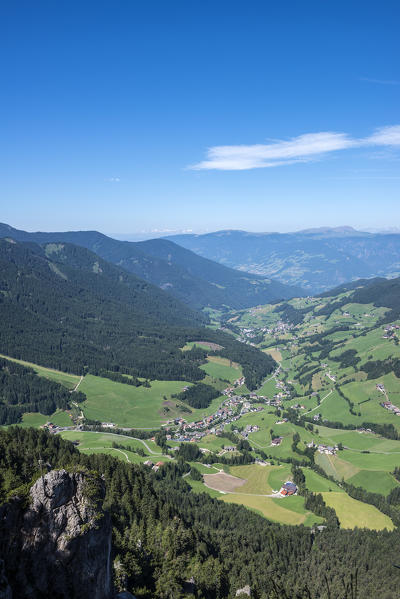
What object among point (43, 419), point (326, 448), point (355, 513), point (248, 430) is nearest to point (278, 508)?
point (355, 513)

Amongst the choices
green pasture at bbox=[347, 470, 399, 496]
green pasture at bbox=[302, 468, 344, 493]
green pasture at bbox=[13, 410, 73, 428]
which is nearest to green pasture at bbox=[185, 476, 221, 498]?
green pasture at bbox=[302, 468, 344, 493]

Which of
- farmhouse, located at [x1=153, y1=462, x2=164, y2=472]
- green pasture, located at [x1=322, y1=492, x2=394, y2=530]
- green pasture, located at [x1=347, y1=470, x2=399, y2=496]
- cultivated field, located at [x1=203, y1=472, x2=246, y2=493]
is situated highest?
farmhouse, located at [x1=153, y1=462, x2=164, y2=472]

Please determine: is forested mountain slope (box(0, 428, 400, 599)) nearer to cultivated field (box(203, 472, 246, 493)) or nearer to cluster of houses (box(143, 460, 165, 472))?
cultivated field (box(203, 472, 246, 493))

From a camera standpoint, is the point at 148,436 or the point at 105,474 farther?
the point at 148,436

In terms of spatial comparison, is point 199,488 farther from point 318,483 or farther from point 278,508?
point 318,483

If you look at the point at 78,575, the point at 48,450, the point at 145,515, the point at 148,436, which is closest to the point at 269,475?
the point at 148,436

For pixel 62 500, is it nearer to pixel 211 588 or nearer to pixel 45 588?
pixel 45 588
